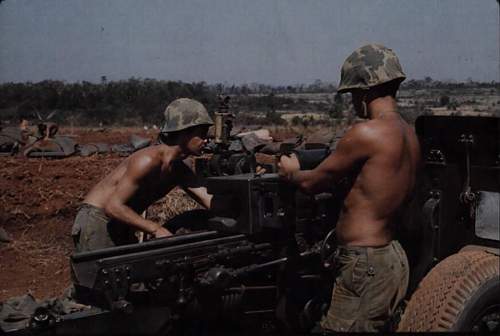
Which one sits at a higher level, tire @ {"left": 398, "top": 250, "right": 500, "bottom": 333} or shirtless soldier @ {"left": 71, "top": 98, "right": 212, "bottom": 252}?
shirtless soldier @ {"left": 71, "top": 98, "right": 212, "bottom": 252}

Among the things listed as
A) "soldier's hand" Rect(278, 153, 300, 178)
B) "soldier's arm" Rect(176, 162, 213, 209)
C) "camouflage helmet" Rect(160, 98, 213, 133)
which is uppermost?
"camouflage helmet" Rect(160, 98, 213, 133)

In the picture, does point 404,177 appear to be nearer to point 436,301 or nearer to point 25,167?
point 436,301

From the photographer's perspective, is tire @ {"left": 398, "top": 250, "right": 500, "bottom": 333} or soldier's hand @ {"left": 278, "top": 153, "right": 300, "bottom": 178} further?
soldier's hand @ {"left": 278, "top": 153, "right": 300, "bottom": 178}

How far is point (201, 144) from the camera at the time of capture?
5.89 meters

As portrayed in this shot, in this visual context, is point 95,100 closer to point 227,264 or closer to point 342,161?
point 227,264

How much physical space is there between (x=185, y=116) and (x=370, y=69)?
6.64ft

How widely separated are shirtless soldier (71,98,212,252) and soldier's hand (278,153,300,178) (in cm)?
120

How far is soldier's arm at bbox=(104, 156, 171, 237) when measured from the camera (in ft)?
17.5

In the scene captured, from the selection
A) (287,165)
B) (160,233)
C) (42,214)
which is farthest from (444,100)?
(287,165)

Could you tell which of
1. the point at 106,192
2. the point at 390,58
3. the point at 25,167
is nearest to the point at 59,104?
the point at 25,167

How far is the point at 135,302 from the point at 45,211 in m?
7.88

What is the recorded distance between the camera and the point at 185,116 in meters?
5.80

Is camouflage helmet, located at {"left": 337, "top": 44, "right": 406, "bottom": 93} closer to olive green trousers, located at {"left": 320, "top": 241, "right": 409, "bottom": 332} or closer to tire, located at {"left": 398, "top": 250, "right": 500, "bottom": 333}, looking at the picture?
olive green trousers, located at {"left": 320, "top": 241, "right": 409, "bottom": 332}

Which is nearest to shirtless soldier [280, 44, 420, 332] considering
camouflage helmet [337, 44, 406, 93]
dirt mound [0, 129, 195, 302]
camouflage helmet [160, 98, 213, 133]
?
camouflage helmet [337, 44, 406, 93]
